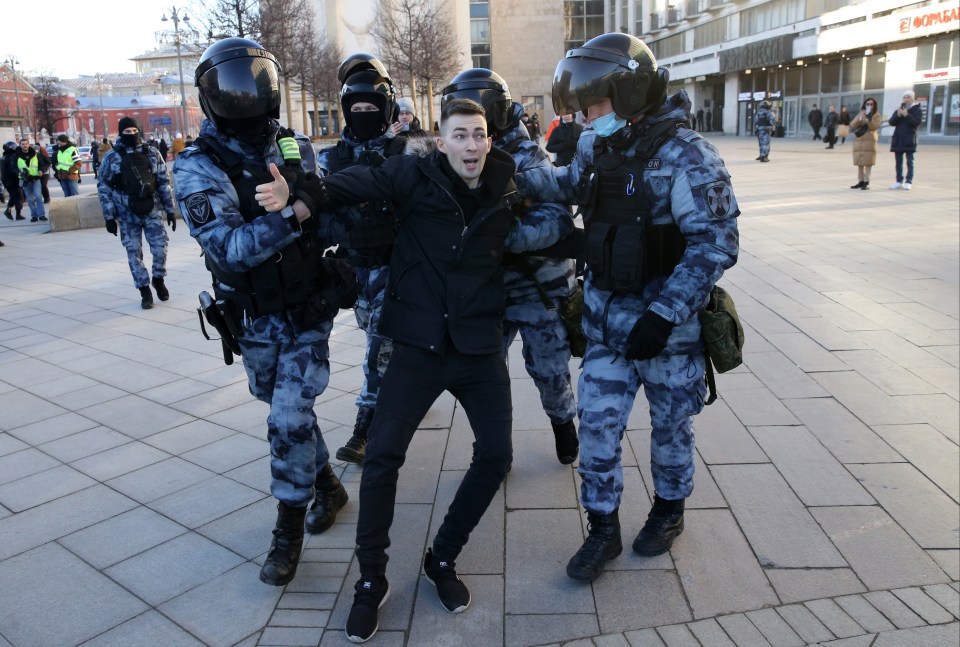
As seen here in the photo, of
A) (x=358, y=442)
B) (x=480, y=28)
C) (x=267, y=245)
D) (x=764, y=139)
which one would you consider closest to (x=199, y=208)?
(x=267, y=245)

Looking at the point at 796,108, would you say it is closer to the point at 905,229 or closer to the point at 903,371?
the point at 905,229

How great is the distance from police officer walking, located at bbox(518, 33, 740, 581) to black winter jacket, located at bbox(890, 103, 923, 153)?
544 inches

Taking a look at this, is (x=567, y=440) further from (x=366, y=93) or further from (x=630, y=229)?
(x=366, y=93)

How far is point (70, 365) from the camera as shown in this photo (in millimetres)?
6332

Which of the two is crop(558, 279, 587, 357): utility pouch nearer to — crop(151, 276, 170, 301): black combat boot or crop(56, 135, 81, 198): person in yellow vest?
crop(151, 276, 170, 301): black combat boot

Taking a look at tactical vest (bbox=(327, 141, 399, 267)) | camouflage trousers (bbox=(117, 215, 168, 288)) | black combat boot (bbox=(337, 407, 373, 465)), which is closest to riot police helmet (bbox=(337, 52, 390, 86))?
tactical vest (bbox=(327, 141, 399, 267))

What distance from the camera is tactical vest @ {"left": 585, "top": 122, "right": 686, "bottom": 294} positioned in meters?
2.93

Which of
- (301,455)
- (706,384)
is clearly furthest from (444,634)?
(706,384)

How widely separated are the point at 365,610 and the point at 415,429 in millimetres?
675

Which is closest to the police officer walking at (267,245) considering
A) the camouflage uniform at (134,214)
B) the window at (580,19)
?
the camouflage uniform at (134,214)

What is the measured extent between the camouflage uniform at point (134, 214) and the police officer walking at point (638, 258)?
20.9ft

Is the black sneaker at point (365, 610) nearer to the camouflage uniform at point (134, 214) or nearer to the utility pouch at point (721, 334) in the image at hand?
the utility pouch at point (721, 334)

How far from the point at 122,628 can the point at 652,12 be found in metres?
62.4

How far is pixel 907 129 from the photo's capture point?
14.4 meters
